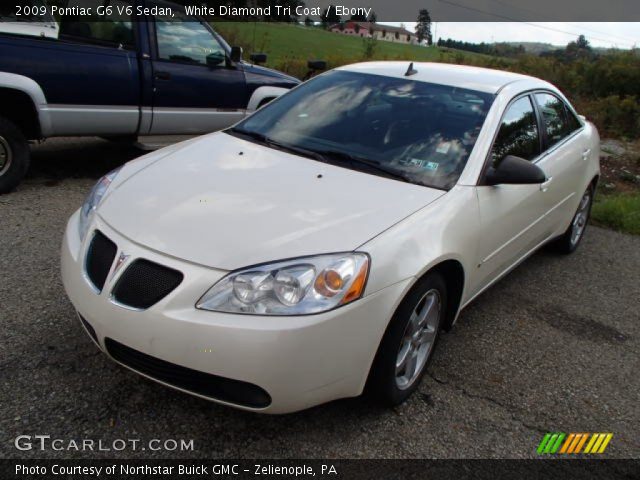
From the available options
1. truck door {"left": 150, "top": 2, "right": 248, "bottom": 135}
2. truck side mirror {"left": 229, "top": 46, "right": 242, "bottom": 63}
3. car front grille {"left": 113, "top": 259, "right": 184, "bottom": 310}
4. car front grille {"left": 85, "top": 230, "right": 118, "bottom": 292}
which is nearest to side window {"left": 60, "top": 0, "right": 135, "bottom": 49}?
truck door {"left": 150, "top": 2, "right": 248, "bottom": 135}

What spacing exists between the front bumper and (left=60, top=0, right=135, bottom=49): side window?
4.01 metres

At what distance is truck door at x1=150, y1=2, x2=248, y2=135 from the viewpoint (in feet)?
19.3

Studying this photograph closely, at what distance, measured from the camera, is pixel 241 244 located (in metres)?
2.30

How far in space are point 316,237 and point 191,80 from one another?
4.34 m

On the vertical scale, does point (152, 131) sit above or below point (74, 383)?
above

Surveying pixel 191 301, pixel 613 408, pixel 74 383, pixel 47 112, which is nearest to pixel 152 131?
pixel 47 112

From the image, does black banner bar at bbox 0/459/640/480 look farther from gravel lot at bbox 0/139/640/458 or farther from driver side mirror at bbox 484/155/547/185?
driver side mirror at bbox 484/155/547/185

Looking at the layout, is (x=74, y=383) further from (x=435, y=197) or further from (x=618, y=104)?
(x=618, y=104)

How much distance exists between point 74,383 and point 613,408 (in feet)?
9.14

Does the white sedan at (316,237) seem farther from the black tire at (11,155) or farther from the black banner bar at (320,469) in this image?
the black tire at (11,155)

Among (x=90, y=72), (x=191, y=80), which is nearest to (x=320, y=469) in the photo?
(x=90, y=72)

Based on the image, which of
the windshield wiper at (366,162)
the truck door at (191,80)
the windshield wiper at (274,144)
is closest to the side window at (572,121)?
the windshield wiper at (366,162)

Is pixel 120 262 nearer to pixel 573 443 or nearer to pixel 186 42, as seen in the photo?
pixel 573 443

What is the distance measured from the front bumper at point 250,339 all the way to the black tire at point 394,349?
89 mm
